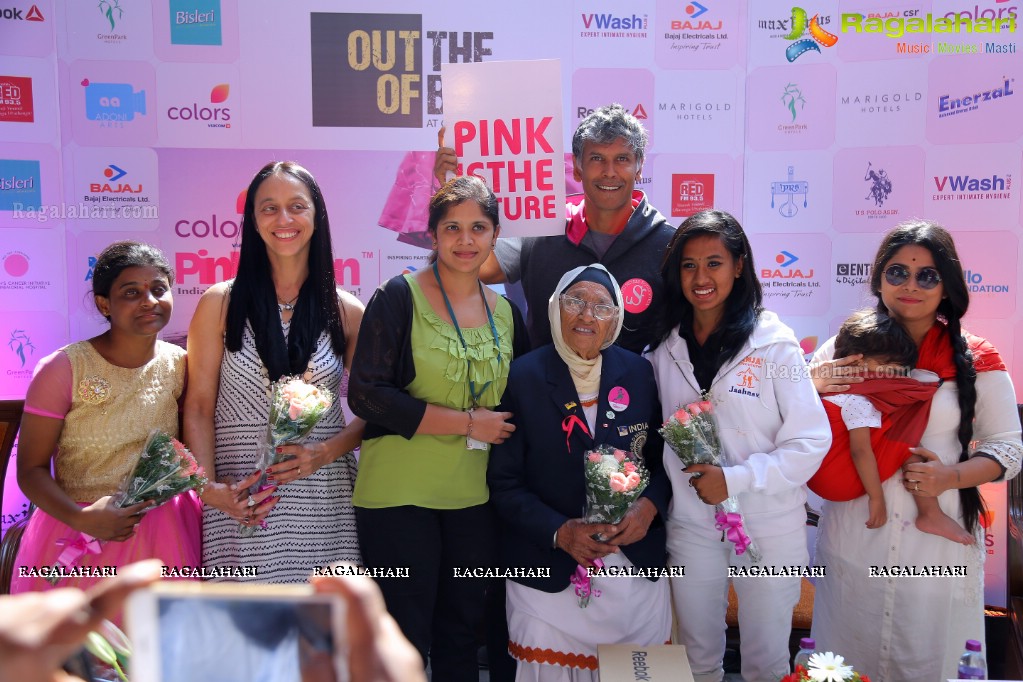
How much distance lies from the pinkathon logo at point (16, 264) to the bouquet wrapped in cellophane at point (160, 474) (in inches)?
79.7

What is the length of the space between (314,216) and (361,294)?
129cm

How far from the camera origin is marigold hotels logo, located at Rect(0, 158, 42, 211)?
13.7 ft

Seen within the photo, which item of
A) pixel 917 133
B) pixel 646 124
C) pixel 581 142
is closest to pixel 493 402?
pixel 581 142

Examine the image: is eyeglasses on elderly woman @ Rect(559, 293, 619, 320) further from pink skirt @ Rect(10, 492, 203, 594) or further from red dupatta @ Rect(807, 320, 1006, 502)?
pink skirt @ Rect(10, 492, 203, 594)

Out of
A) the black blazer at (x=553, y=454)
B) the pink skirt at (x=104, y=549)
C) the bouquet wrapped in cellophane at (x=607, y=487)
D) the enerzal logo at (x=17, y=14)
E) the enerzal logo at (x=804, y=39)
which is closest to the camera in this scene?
the bouquet wrapped in cellophane at (x=607, y=487)

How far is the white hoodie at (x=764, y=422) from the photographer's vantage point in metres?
2.86

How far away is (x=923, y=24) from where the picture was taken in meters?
4.17

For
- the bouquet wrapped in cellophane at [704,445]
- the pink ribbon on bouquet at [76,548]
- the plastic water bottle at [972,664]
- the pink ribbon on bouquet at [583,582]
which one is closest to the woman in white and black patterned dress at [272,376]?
Answer: the pink ribbon on bouquet at [76,548]

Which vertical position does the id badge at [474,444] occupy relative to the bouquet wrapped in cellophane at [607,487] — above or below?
above

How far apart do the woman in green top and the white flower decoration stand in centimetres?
125

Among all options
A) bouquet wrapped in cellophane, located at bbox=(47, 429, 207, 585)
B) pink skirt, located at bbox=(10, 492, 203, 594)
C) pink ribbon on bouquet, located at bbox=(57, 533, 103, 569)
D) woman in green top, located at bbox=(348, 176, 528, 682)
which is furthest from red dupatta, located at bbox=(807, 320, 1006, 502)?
pink ribbon on bouquet, located at bbox=(57, 533, 103, 569)

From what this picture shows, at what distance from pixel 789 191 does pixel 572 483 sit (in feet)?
7.73

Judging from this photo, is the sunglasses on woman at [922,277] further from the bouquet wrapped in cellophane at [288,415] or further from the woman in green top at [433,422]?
the bouquet wrapped in cellophane at [288,415]

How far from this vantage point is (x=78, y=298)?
13.9 ft
